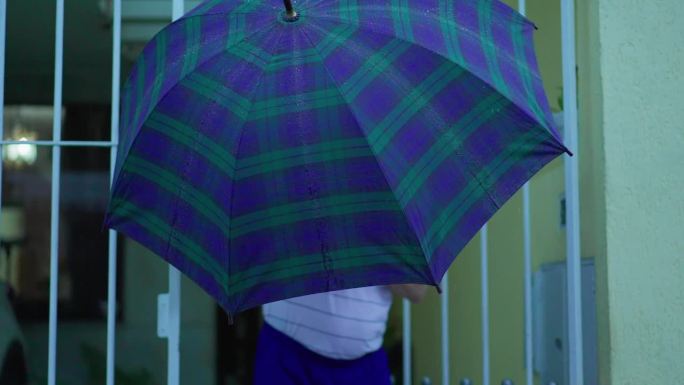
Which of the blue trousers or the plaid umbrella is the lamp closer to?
the blue trousers

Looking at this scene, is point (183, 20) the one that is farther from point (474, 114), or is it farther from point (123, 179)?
point (474, 114)

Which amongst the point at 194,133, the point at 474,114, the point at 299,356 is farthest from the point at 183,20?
the point at 299,356

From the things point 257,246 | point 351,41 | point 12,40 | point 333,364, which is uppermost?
point 12,40

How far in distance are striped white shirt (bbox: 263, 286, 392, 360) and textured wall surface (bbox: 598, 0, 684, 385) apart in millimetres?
842

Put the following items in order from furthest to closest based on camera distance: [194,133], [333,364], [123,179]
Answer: [333,364]
[123,179]
[194,133]

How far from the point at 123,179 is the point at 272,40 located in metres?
0.56

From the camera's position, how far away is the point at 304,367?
3.08 m

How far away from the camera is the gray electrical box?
141 inches

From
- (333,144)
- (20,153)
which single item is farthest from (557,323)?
(20,153)

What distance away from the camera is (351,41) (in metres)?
2.33

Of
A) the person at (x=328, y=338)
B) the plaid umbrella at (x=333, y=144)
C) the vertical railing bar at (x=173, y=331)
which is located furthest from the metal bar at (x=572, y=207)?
the vertical railing bar at (x=173, y=331)

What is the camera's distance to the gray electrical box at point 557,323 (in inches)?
141

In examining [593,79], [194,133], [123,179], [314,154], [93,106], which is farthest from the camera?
[93,106]

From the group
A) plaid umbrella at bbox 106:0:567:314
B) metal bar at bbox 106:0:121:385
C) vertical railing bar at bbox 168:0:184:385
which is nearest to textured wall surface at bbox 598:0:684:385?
plaid umbrella at bbox 106:0:567:314
